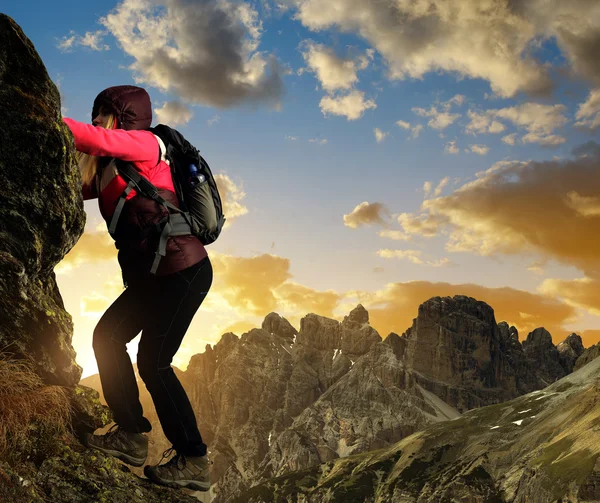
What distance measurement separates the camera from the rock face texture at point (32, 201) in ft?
22.1

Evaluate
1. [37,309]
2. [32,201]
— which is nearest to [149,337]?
[37,309]

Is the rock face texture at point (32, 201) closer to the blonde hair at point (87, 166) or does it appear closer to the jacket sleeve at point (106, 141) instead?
the jacket sleeve at point (106, 141)

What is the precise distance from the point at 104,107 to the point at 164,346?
364 centimetres

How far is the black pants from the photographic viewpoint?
7.96 m

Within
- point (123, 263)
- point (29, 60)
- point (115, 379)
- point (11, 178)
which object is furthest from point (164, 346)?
point (29, 60)

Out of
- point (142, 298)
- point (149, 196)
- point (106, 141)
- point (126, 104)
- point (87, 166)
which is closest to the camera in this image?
point (106, 141)

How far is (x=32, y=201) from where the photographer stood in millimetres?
7059

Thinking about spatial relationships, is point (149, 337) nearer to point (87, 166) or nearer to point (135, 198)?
point (135, 198)

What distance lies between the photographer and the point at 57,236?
7523 mm

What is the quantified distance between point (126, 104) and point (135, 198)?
1361 millimetres

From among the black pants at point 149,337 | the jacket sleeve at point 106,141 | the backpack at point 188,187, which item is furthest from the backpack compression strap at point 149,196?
the black pants at point 149,337

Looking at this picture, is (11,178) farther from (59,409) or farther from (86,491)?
(86,491)

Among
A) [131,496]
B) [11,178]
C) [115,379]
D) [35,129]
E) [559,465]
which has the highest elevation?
[35,129]

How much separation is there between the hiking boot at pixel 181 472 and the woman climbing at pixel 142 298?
2cm
